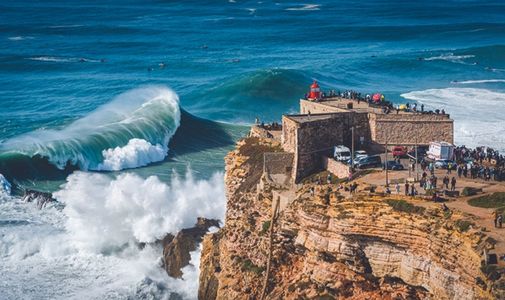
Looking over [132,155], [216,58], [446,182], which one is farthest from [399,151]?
[216,58]

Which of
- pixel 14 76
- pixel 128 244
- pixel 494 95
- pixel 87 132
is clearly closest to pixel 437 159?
pixel 128 244

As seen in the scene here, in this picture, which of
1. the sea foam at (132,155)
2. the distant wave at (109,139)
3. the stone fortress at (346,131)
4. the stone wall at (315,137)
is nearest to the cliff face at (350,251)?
the stone wall at (315,137)

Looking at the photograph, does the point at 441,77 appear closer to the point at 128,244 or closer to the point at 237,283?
the point at 128,244

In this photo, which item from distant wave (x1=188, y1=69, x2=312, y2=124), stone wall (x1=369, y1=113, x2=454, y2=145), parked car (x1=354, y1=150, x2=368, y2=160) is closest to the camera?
parked car (x1=354, y1=150, x2=368, y2=160)

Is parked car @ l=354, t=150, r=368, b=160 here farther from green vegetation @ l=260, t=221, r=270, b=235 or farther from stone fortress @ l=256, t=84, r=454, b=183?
green vegetation @ l=260, t=221, r=270, b=235

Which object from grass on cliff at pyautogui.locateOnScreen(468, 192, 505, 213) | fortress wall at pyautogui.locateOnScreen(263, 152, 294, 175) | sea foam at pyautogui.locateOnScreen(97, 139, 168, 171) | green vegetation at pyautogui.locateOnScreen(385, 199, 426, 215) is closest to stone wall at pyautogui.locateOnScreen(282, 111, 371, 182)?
fortress wall at pyautogui.locateOnScreen(263, 152, 294, 175)

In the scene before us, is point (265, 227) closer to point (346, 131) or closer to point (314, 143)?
point (314, 143)
